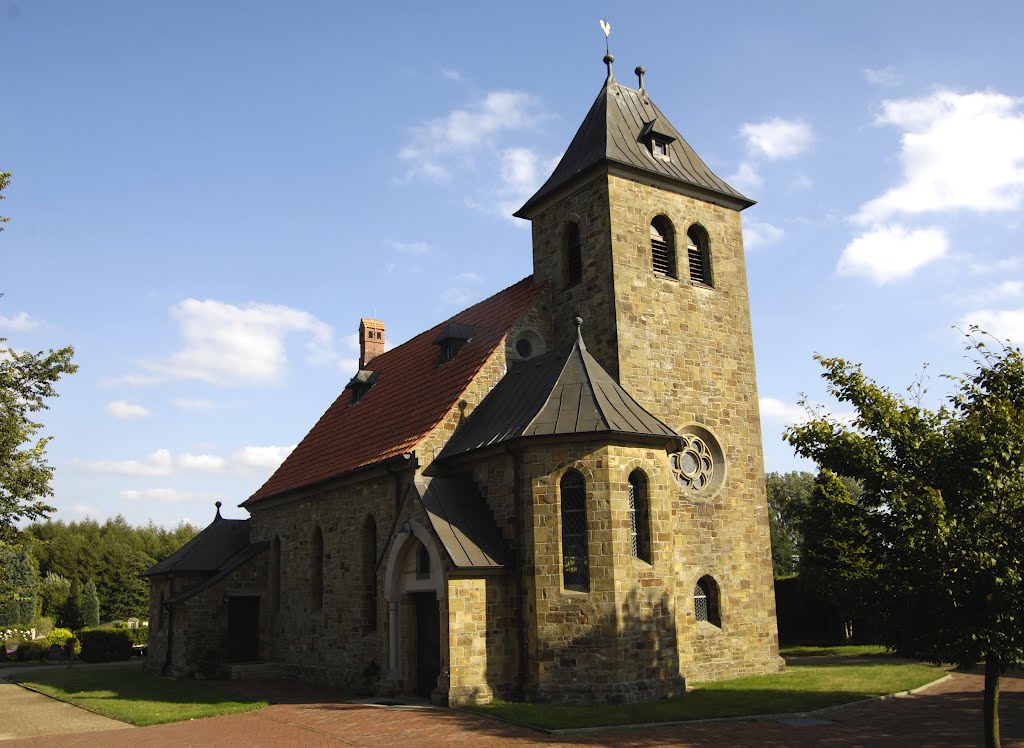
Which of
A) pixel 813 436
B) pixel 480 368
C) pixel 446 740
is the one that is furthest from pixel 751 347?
pixel 446 740

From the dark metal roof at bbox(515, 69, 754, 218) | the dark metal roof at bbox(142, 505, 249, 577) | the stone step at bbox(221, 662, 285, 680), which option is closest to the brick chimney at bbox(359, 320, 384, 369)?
the dark metal roof at bbox(142, 505, 249, 577)

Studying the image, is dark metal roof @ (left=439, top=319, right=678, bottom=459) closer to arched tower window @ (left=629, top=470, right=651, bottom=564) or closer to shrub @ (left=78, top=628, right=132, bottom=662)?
arched tower window @ (left=629, top=470, right=651, bottom=564)

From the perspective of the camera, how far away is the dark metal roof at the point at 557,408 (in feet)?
55.4

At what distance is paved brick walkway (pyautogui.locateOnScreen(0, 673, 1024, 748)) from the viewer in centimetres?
1258

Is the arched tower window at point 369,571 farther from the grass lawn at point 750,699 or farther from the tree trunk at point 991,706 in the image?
the tree trunk at point 991,706

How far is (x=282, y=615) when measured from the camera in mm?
25828

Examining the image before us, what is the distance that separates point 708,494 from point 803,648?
1188cm

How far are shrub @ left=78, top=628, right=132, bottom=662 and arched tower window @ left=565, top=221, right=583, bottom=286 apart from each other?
88.0 feet

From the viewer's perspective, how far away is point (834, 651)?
27.0 meters

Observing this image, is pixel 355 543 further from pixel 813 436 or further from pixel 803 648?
pixel 803 648

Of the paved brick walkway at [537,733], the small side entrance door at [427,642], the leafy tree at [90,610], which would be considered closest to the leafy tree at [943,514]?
the paved brick walkway at [537,733]

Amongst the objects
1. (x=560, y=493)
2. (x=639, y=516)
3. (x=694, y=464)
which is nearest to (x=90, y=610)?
(x=694, y=464)

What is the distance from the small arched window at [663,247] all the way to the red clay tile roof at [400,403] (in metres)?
3.32

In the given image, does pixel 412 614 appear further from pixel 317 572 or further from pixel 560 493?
pixel 317 572
